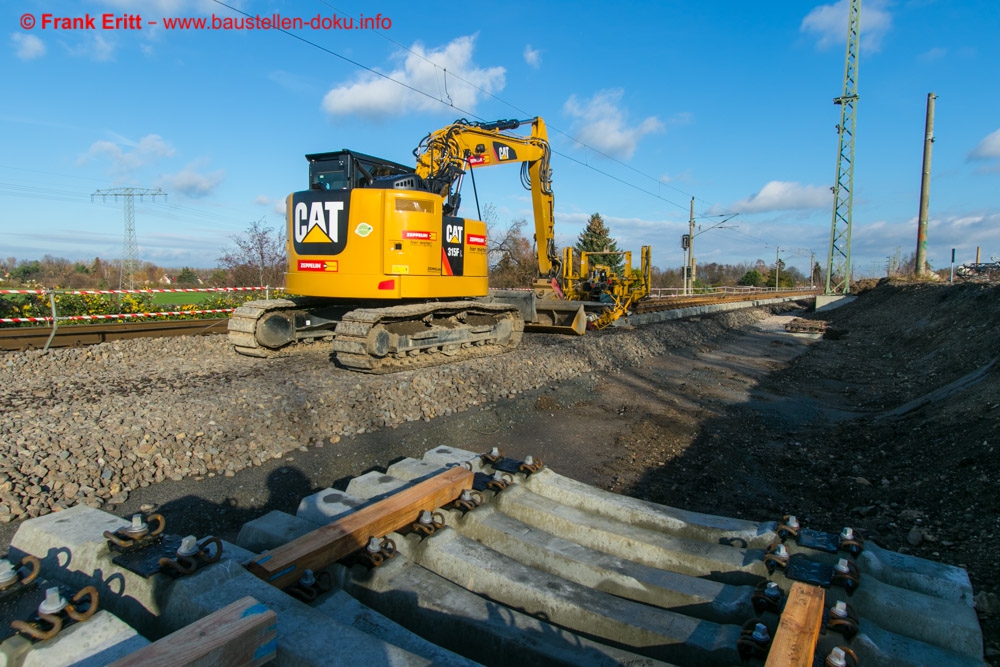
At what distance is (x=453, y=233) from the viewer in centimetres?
902

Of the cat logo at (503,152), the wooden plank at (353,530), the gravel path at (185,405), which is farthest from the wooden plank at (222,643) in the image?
the cat logo at (503,152)

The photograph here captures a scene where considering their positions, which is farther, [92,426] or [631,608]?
[92,426]

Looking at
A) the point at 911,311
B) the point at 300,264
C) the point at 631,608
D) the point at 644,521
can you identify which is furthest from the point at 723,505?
the point at 911,311

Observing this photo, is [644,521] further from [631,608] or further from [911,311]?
[911,311]

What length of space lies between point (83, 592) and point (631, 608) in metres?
2.02

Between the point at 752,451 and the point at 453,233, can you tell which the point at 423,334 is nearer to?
the point at 453,233

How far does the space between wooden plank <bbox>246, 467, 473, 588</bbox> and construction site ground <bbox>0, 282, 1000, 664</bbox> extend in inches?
71.0

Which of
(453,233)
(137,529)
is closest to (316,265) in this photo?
(453,233)

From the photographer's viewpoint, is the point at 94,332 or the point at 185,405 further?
the point at 94,332

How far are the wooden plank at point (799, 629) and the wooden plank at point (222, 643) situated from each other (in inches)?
63.4

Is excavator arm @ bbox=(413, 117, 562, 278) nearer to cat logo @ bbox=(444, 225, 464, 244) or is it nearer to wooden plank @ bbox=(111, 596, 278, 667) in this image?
cat logo @ bbox=(444, 225, 464, 244)

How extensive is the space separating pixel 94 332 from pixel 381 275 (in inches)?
224

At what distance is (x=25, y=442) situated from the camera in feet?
14.4

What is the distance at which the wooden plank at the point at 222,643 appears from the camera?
5.01 feet
